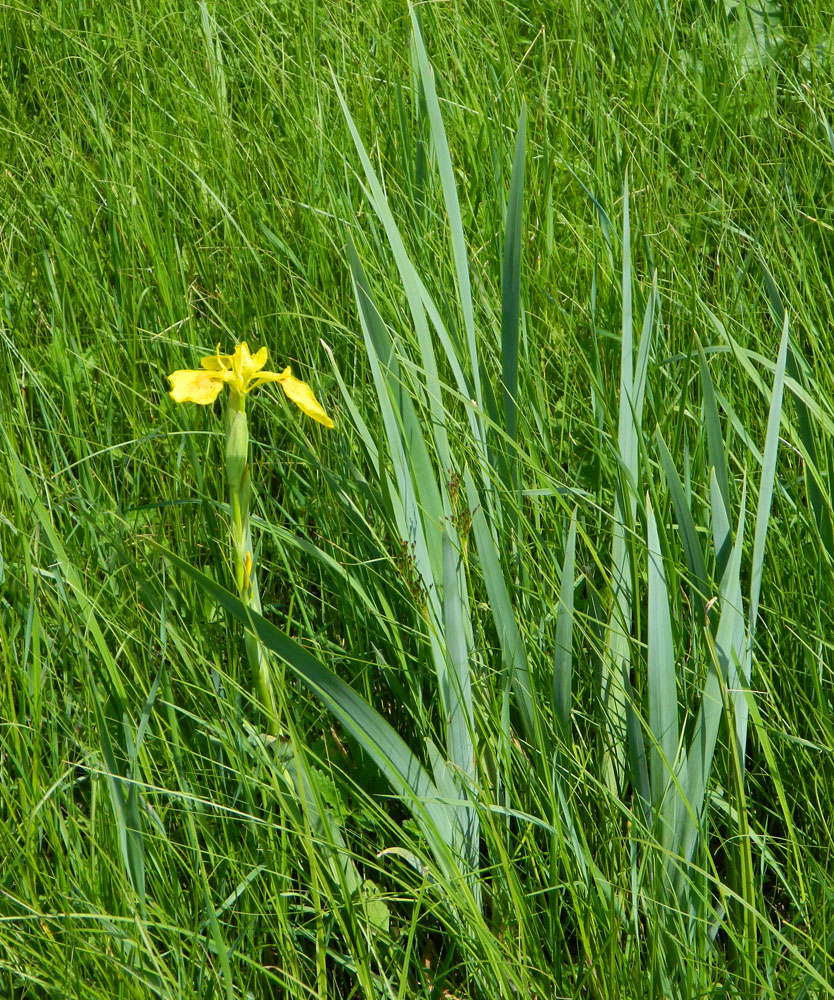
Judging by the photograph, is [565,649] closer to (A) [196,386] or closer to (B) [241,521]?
(B) [241,521]

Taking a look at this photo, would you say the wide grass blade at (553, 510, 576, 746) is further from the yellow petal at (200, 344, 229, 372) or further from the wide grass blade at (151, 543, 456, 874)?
the yellow petal at (200, 344, 229, 372)

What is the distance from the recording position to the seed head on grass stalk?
36.9 inches

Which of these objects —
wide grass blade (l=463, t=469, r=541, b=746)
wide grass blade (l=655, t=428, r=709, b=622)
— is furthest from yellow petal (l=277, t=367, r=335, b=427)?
wide grass blade (l=655, t=428, r=709, b=622)

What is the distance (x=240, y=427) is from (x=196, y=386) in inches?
2.6

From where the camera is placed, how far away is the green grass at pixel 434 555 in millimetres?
811

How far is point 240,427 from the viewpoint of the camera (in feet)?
3.16

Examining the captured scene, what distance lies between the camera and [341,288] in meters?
1.56

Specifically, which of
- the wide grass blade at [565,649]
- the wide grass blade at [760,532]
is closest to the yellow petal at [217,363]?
the wide grass blade at [565,649]

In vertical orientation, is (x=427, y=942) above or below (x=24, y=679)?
below

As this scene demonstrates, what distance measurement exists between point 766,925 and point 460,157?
144cm

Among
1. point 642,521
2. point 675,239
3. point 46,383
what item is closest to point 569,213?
point 675,239

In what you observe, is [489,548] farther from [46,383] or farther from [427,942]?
[46,383]

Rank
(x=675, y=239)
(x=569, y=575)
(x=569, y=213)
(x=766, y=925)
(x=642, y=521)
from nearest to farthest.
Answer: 1. (x=766, y=925)
2. (x=569, y=575)
3. (x=642, y=521)
4. (x=675, y=239)
5. (x=569, y=213)

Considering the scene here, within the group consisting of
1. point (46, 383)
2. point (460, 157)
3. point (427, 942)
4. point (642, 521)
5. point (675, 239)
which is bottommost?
point (427, 942)
